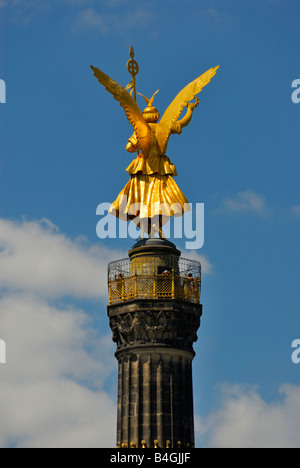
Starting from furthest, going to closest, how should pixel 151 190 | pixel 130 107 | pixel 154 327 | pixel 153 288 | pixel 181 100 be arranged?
pixel 181 100 → pixel 151 190 → pixel 130 107 → pixel 153 288 → pixel 154 327

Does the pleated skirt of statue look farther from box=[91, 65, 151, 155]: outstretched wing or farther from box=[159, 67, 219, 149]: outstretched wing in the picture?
box=[159, 67, 219, 149]: outstretched wing

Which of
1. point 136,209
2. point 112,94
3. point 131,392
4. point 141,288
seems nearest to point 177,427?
point 131,392

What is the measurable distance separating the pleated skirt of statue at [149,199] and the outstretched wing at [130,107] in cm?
181

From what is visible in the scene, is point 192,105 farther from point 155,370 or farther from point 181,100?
point 155,370

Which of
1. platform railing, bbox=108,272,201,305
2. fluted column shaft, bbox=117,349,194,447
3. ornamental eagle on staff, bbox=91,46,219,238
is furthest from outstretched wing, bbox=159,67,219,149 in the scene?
fluted column shaft, bbox=117,349,194,447

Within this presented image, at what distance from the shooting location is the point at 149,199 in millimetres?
67312

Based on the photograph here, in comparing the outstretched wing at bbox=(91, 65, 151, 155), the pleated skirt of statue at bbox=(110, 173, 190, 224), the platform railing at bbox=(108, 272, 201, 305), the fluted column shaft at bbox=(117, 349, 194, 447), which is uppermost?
the outstretched wing at bbox=(91, 65, 151, 155)

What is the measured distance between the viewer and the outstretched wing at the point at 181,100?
2699 inches

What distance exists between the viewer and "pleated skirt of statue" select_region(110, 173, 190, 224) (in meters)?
66.8

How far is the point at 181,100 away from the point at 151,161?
421cm

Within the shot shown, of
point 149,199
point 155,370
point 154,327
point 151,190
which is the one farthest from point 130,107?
point 155,370

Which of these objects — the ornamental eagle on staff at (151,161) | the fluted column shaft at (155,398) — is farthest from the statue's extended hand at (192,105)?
the fluted column shaft at (155,398)
